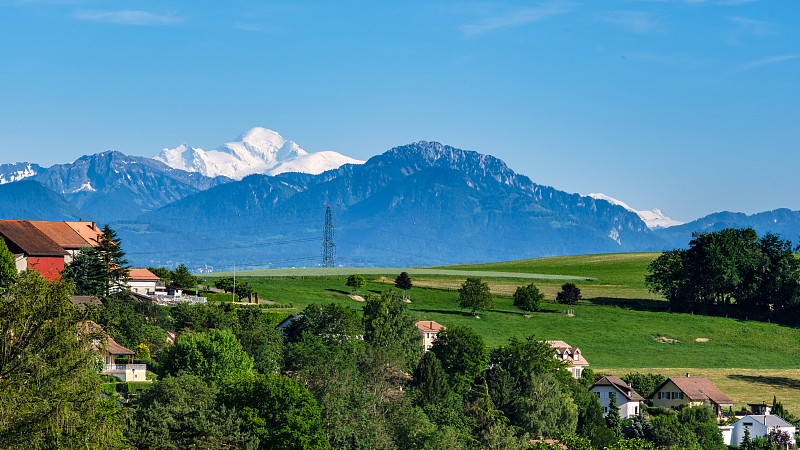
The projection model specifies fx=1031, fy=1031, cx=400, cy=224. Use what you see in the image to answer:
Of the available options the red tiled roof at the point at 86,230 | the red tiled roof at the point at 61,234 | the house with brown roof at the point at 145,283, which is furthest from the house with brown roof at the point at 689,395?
the red tiled roof at the point at 86,230

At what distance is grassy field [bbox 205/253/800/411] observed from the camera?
120 m

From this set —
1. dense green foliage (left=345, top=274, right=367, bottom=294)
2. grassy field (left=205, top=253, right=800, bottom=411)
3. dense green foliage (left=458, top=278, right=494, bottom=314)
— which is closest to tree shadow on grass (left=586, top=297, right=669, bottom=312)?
grassy field (left=205, top=253, right=800, bottom=411)

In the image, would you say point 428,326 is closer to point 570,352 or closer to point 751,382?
point 570,352

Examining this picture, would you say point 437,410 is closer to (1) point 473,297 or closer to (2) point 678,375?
(2) point 678,375

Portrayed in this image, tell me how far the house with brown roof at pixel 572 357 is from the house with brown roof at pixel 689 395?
30.1 ft

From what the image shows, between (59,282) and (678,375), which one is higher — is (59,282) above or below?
above

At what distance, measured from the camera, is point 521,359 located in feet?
321

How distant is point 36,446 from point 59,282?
5399 mm

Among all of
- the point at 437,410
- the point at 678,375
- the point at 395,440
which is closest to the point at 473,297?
the point at 678,375

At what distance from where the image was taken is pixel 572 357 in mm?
119000

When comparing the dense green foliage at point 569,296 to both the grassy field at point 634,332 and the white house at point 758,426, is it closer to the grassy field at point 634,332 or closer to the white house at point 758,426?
the grassy field at point 634,332

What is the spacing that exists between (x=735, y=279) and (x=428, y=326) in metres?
60.9

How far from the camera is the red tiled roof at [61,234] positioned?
112 metres

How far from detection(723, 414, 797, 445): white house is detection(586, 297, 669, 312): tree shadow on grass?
59911 millimetres
